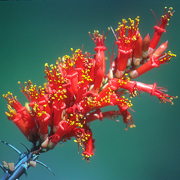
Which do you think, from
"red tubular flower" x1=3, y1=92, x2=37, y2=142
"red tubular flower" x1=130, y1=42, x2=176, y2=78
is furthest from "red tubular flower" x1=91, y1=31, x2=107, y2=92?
"red tubular flower" x1=3, y1=92, x2=37, y2=142

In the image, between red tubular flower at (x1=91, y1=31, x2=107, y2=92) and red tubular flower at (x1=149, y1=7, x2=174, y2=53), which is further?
red tubular flower at (x1=149, y1=7, x2=174, y2=53)

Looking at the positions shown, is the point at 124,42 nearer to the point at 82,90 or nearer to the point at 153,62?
the point at 153,62

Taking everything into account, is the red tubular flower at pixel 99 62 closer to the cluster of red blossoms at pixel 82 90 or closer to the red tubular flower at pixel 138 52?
the cluster of red blossoms at pixel 82 90

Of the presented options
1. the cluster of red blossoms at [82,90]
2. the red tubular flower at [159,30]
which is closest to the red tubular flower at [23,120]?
the cluster of red blossoms at [82,90]

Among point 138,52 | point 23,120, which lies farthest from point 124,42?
point 23,120

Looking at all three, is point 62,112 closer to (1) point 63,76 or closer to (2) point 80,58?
(1) point 63,76

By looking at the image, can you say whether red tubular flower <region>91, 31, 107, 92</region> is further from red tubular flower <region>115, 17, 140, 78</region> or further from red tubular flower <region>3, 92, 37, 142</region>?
red tubular flower <region>3, 92, 37, 142</region>

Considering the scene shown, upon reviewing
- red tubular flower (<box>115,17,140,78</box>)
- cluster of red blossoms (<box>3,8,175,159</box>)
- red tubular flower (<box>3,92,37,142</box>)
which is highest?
red tubular flower (<box>115,17,140,78</box>)

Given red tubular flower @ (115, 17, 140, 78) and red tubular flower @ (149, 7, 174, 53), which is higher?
red tubular flower @ (149, 7, 174, 53)

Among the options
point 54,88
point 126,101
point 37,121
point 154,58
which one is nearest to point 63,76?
point 54,88
